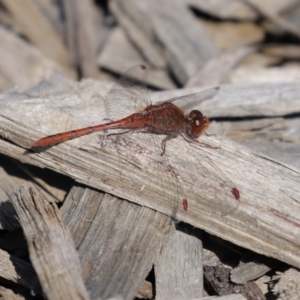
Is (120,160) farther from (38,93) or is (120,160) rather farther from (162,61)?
(162,61)

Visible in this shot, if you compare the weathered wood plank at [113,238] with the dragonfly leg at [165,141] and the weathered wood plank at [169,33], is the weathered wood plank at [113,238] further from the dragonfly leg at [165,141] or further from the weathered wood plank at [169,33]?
the weathered wood plank at [169,33]

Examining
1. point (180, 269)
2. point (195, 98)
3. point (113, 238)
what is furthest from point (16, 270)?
point (195, 98)

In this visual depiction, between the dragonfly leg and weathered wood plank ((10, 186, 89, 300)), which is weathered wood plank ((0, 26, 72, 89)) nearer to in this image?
the dragonfly leg

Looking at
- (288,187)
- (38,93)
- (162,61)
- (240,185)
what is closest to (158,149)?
(240,185)

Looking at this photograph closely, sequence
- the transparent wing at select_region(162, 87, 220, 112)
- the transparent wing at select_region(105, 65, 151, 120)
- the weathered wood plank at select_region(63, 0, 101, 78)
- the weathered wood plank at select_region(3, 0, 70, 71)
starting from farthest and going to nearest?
the weathered wood plank at select_region(3, 0, 70, 71) → the weathered wood plank at select_region(63, 0, 101, 78) → the transparent wing at select_region(162, 87, 220, 112) → the transparent wing at select_region(105, 65, 151, 120)

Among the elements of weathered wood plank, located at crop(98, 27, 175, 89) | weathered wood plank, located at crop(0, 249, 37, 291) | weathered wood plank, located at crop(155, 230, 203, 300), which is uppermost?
weathered wood plank, located at crop(98, 27, 175, 89)

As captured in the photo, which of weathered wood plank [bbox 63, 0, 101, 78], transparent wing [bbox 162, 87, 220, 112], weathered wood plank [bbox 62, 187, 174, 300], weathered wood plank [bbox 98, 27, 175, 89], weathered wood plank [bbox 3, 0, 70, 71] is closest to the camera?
weathered wood plank [bbox 62, 187, 174, 300]

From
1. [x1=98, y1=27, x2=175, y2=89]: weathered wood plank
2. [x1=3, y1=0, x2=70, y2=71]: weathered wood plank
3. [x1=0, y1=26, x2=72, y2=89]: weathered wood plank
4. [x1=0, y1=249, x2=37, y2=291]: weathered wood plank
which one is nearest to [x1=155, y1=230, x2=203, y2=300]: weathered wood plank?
[x1=0, y1=249, x2=37, y2=291]: weathered wood plank
